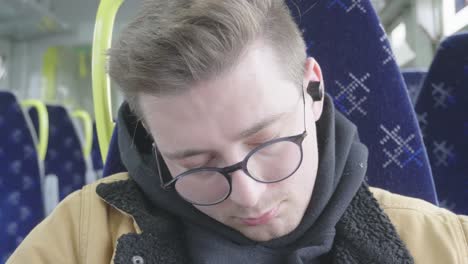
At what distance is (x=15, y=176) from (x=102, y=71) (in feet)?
3.65

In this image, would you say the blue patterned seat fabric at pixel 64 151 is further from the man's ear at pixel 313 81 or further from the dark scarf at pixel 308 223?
the man's ear at pixel 313 81

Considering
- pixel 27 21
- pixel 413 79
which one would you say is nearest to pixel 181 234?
pixel 413 79

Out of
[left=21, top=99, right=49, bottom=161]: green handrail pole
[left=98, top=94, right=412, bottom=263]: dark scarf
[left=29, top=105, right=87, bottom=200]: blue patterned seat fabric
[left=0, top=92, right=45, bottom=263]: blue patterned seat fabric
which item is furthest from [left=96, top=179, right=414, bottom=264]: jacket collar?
[left=29, top=105, right=87, bottom=200]: blue patterned seat fabric

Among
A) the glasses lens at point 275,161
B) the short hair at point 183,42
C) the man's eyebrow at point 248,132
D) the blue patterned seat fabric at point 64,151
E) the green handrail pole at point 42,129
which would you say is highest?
the short hair at point 183,42

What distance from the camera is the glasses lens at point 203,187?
27.7 inches

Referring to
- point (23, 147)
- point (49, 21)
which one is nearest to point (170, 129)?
point (23, 147)

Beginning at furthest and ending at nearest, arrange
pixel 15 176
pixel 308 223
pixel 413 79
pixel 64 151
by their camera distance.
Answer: pixel 64 151 < pixel 15 176 < pixel 413 79 < pixel 308 223

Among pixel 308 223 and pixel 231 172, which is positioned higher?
pixel 231 172

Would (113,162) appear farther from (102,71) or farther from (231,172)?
(231,172)

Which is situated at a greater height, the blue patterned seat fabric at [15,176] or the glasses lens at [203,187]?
the glasses lens at [203,187]

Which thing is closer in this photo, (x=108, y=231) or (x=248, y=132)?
(x=248, y=132)

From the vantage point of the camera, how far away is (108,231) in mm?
803

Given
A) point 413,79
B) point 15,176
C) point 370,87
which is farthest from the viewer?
point 15,176

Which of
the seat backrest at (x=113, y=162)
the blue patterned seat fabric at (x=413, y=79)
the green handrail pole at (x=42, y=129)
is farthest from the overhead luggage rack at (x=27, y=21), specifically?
the seat backrest at (x=113, y=162)
